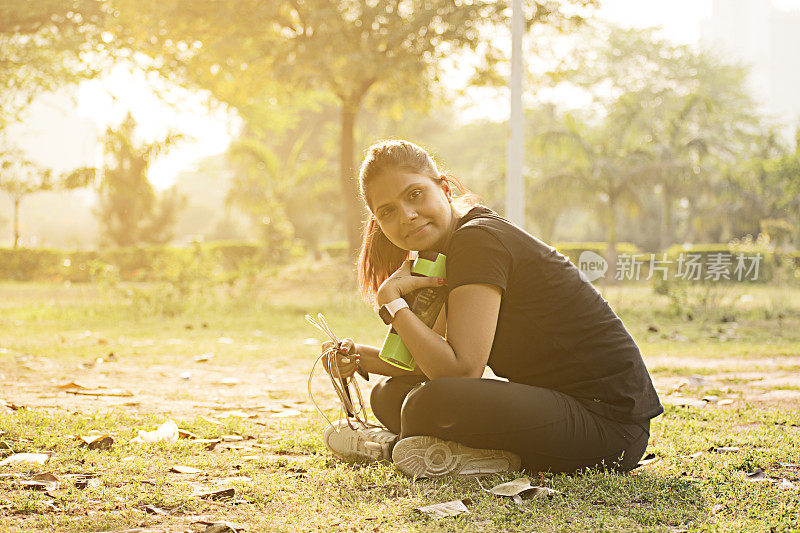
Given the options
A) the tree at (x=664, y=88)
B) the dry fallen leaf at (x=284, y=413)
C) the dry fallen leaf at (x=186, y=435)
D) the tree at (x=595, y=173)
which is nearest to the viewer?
the dry fallen leaf at (x=186, y=435)

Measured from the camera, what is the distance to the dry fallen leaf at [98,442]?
3311 millimetres

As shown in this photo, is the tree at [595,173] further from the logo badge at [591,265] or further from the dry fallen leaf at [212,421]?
the dry fallen leaf at [212,421]

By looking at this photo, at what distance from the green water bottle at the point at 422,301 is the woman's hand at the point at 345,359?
34 centimetres

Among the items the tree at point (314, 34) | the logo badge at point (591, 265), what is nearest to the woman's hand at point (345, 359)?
the logo badge at point (591, 265)

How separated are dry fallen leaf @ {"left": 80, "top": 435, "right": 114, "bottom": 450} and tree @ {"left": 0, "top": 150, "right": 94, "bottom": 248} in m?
20.7

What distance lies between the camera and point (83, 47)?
1432cm

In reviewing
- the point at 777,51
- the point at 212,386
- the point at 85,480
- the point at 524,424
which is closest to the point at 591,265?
the point at 212,386

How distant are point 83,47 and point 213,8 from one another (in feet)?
7.69

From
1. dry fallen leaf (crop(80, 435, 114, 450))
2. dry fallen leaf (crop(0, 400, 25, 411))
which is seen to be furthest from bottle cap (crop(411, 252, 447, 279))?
dry fallen leaf (crop(0, 400, 25, 411))

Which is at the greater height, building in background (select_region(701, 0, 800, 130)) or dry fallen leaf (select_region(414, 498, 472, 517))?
building in background (select_region(701, 0, 800, 130))

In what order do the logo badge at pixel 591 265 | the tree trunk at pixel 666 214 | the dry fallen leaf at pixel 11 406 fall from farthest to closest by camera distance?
the tree trunk at pixel 666 214
the logo badge at pixel 591 265
the dry fallen leaf at pixel 11 406

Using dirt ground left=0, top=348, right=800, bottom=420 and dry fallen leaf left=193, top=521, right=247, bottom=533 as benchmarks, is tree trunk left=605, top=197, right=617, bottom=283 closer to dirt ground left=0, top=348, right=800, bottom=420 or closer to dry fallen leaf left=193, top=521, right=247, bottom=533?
dirt ground left=0, top=348, right=800, bottom=420

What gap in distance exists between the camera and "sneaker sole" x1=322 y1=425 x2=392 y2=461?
312cm

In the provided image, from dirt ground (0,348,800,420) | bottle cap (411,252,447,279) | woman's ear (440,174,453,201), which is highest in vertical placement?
woman's ear (440,174,453,201)
